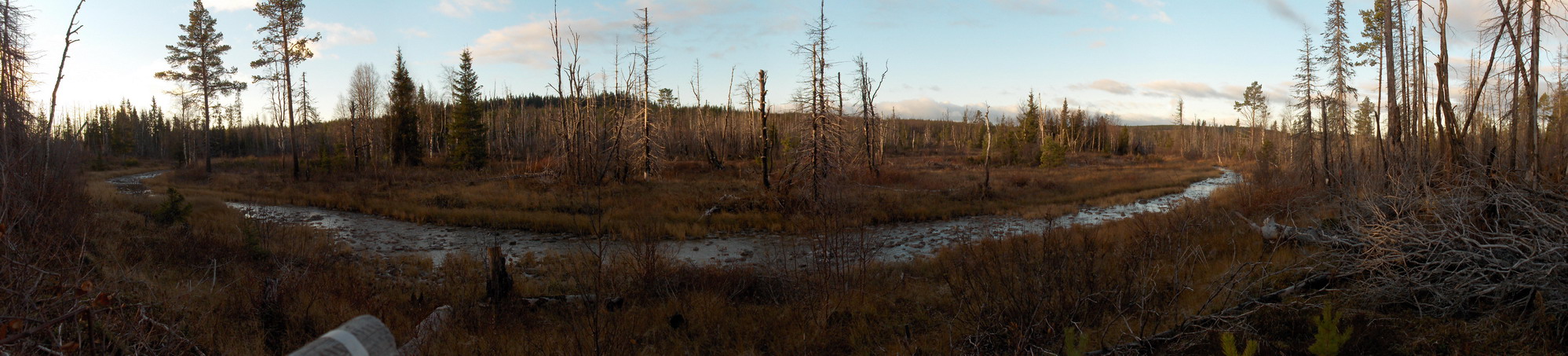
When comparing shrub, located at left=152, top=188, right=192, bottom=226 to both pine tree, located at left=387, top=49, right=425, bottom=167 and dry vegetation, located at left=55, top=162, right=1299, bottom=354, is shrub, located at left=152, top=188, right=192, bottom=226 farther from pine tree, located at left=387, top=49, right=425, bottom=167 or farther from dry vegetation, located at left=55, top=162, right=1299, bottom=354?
pine tree, located at left=387, top=49, right=425, bottom=167

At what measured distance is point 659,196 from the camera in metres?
21.8

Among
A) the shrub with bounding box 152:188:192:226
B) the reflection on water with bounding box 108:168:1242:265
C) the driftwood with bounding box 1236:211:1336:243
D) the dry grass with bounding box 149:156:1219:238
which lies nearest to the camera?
the driftwood with bounding box 1236:211:1336:243

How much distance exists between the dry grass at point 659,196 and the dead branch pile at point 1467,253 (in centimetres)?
817

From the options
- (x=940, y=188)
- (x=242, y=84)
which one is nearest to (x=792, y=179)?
(x=940, y=188)

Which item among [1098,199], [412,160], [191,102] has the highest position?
[191,102]

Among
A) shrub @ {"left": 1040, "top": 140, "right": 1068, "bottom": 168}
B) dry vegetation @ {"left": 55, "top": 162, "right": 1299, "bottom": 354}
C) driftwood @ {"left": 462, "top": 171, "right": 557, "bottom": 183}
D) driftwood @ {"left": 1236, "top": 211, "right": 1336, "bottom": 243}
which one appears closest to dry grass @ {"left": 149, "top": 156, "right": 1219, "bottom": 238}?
driftwood @ {"left": 462, "top": 171, "right": 557, "bottom": 183}

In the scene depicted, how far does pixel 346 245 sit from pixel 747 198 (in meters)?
10.7

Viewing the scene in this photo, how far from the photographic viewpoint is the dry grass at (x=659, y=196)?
58.9ft

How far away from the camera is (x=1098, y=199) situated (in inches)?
986

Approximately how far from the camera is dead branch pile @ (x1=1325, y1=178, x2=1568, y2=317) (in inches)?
170

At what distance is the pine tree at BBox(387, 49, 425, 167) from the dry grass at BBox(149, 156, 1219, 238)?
10.8 feet

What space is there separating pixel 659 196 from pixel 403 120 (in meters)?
Result: 23.8

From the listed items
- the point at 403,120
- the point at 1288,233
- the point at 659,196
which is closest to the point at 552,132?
the point at 403,120

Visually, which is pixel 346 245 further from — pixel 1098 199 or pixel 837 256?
pixel 1098 199
